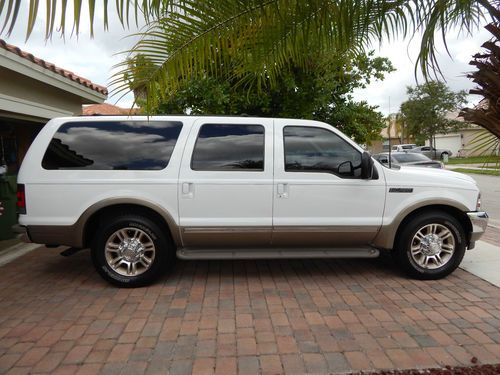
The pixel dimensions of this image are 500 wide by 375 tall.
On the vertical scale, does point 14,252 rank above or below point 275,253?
below

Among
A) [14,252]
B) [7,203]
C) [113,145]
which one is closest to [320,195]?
[113,145]

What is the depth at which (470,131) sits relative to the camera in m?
2.64

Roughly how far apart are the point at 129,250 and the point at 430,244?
141 inches

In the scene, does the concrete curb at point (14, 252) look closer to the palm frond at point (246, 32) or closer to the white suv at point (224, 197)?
the white suv at point (224, 197)

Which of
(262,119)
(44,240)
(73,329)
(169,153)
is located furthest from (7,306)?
(262,119)

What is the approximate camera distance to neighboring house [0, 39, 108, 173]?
6.93 meters

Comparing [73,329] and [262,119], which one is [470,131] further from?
[73,329]

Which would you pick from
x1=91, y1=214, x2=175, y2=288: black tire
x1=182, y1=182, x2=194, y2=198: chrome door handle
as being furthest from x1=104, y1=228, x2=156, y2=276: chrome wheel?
x1=182, y1=182, x2=194, y2=198: chrome door handle

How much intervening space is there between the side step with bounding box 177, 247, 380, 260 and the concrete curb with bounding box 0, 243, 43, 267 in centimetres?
309

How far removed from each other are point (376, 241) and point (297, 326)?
1.77 meters

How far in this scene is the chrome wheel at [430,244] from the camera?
16.2ft

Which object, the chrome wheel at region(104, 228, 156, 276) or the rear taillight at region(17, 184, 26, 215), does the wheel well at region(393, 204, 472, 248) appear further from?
the rear taillight at region(17, 184, 26, 215)

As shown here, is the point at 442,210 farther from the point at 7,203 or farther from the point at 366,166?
the point at 7,203

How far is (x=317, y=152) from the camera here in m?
4.93
